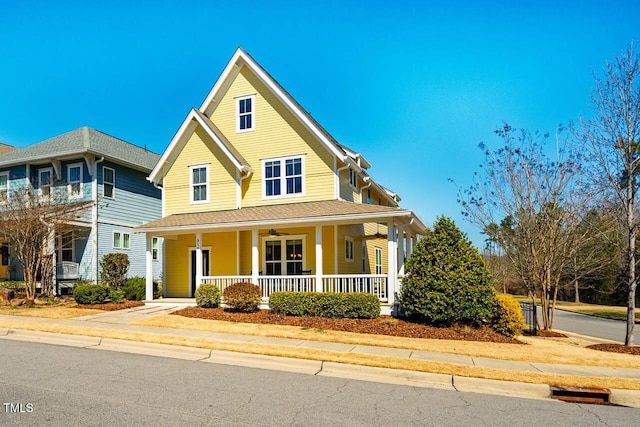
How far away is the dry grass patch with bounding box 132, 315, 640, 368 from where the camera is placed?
9.95 metres

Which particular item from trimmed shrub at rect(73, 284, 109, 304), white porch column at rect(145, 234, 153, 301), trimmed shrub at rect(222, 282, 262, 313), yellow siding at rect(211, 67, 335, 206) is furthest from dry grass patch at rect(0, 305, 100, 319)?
yellow siding at rect(211, 67, 335, 206)

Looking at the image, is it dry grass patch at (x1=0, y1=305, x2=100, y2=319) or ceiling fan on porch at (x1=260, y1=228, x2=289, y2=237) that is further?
ceiling fan on porch at (x1=260, y1=228, x2=289, y2=237)

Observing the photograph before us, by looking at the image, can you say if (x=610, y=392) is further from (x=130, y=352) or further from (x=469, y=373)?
(x=130, y=352)

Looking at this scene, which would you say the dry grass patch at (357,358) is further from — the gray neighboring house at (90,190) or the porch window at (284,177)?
the gray neighboring house at (90,190)

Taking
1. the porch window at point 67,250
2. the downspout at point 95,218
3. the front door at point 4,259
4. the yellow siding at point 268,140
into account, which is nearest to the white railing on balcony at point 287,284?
the yellow siding at point 268,140

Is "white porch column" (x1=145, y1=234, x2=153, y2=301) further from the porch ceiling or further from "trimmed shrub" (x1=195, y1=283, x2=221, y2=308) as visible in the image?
"trimmed shrub" (x1=195, y1=283, x2=221, y2=308)

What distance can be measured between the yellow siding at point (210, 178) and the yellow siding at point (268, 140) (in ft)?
2.46

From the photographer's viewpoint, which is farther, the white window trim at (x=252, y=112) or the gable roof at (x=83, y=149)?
the gable roof at (x=83, y=149)

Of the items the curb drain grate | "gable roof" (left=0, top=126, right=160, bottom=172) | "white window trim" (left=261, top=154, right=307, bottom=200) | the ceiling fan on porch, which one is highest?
"gable roof" (left=0, top=126, right=160, bottom=172)

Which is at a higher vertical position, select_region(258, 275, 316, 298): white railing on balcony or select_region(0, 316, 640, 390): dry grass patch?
select_region(258, 275, 316, 298): white railing on balcony

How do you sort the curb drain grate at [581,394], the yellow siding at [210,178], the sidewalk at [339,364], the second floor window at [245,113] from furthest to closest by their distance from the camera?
the second floor window at [245,113] < the yellow siding at [210,178] < the sidewalk at [339,364] < the curb drain grate at [581,394]

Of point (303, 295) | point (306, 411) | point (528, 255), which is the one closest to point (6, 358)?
point (306, 411)

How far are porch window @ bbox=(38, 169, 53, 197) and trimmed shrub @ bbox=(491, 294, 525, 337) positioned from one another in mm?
21531

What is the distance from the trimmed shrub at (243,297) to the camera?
15.3m
